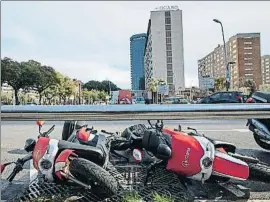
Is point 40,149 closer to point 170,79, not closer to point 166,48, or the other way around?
point 170,79

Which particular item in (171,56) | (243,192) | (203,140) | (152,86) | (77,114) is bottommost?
(243,192)

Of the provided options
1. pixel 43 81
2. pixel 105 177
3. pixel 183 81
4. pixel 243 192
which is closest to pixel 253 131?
pixel 243 192

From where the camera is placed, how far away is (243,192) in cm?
339

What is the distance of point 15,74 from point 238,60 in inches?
67.2

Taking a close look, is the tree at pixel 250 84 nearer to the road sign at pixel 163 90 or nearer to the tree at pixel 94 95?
the road sign at pixel 163 90

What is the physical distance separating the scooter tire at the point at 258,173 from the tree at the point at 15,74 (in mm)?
2066

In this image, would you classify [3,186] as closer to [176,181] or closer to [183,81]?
[176,181]

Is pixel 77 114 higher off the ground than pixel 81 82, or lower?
lower

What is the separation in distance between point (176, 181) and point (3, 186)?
1.75 meters

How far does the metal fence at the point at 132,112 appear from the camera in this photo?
115 inches

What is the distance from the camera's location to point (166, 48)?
2553 millimetres

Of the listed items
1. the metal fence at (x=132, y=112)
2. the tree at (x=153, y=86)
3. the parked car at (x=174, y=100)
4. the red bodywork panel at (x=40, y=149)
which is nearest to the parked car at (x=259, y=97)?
the metal fence at (x=132, y=112)

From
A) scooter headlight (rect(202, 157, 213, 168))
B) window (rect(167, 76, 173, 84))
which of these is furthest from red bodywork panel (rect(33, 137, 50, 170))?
scooter headlight (rect(202, 157, 213, 168))

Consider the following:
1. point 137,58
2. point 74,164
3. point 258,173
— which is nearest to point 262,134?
point 258,173
